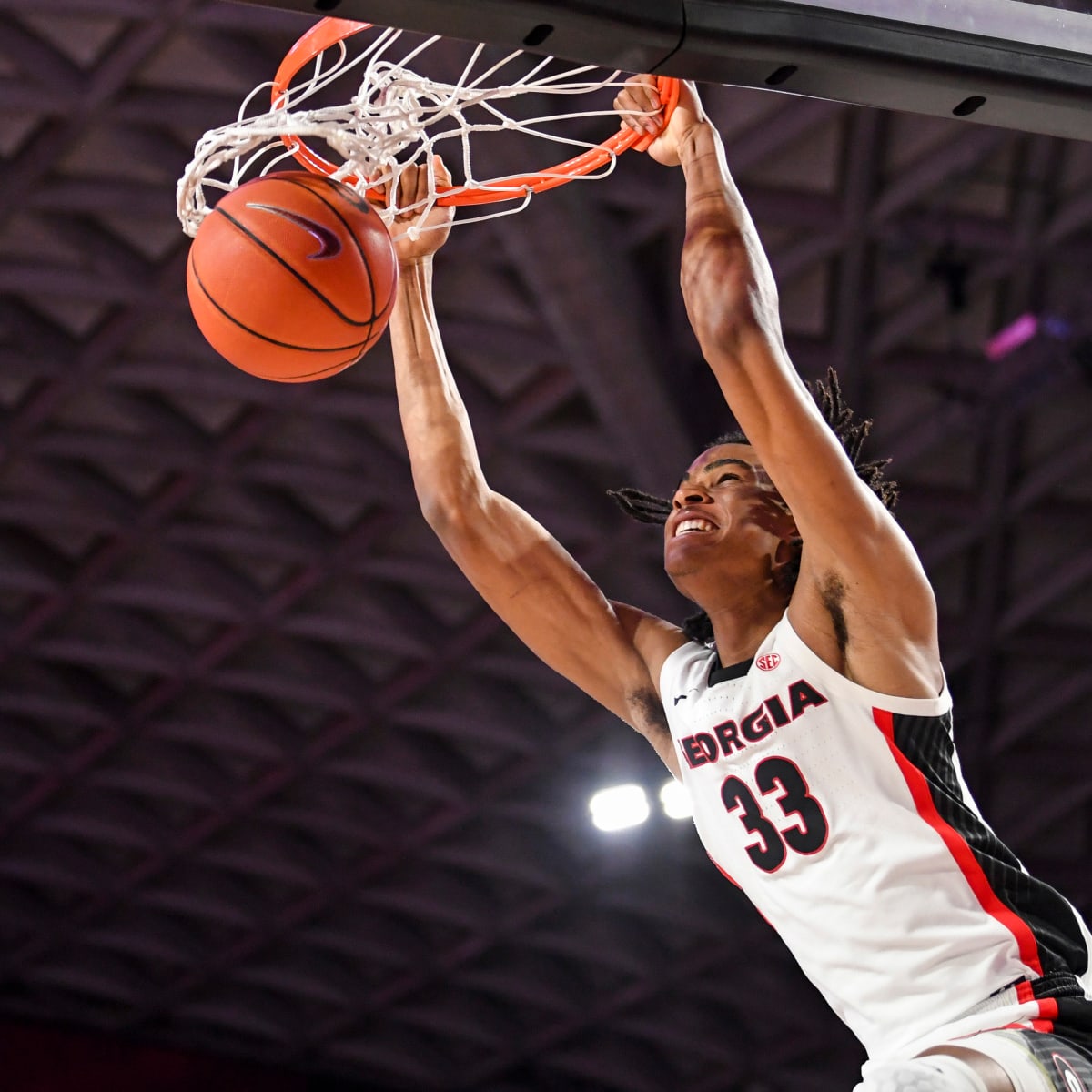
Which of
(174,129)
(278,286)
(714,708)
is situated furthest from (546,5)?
(174,129)

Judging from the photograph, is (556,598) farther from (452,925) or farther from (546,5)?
(452,925)

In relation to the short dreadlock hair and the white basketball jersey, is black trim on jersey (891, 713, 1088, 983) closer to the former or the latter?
the white basketball jersey

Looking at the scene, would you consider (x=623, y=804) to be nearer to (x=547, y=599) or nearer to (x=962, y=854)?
(x=547, y=599)

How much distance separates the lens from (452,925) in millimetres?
15562

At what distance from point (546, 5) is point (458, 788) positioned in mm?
11792

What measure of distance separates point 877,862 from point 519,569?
4.08 feet

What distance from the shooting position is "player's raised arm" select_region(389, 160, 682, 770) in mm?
3664

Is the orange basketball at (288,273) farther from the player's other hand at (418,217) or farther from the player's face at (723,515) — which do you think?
the player's face at (723,515)

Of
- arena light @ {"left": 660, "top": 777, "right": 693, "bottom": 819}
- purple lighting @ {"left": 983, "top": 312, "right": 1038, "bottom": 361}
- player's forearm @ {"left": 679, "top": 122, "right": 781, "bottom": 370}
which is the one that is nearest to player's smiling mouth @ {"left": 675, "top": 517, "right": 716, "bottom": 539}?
player's forearm @ {"left": 679, "top": 122, "right": 781, "bottom": 370}

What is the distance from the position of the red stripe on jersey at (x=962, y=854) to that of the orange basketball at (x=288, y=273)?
1391 mm

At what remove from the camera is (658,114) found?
3.35m

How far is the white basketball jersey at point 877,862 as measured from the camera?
2.81 metres

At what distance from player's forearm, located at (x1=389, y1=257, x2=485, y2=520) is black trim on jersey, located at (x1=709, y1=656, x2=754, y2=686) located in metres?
0.84

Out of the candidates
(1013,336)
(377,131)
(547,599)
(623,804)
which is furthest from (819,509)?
(623,804)
